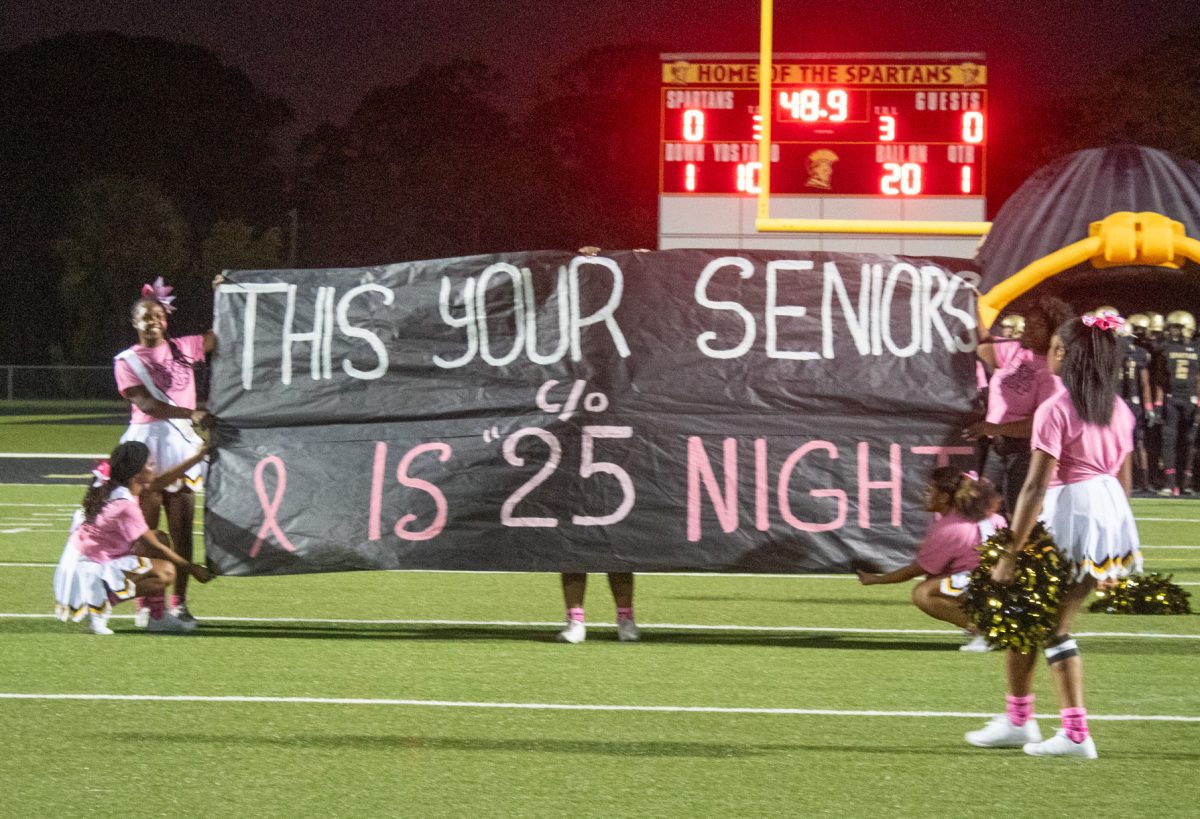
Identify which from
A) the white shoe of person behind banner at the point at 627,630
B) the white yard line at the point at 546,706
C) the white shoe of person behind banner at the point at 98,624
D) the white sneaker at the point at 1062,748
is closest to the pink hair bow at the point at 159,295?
the white shoe of person behind banner at the point at 98,624

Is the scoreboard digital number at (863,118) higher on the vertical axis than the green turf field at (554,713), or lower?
higher

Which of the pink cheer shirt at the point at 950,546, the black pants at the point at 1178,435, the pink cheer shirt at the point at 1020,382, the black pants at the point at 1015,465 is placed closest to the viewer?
the pink cheer shirt at the point at 950,546

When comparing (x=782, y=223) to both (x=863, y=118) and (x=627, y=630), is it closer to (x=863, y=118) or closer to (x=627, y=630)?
(x=627, y=630)

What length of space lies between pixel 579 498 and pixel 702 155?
16.7 m

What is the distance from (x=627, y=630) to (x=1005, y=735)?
2903 mm

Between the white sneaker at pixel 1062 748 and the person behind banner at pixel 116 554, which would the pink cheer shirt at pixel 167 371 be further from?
the white sneaker at pixel 1062 748

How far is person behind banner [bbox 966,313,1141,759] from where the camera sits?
6367 millimetres

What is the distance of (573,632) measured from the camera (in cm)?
909

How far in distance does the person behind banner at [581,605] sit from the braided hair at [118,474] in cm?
215

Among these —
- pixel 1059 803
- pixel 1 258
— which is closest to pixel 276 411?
pixel 1059 803

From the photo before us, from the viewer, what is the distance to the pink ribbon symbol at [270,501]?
9.02 m

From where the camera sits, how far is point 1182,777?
6.18m

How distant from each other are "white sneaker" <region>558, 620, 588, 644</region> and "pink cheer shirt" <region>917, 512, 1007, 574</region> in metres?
1.63

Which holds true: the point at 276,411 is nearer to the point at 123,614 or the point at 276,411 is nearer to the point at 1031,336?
the point at 123,614
